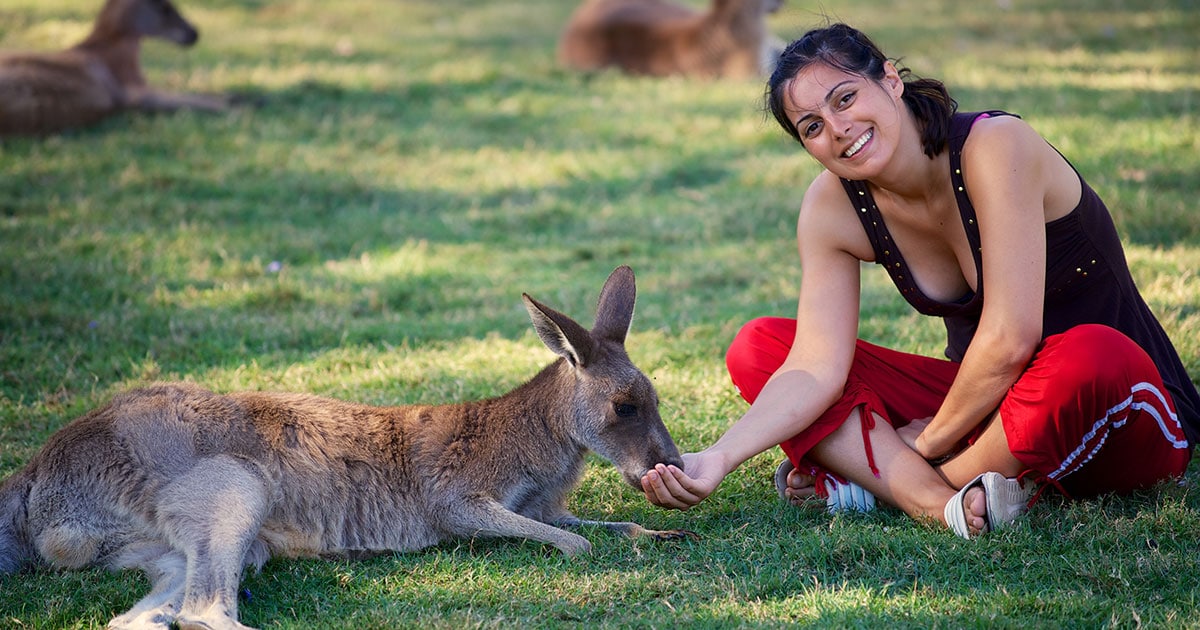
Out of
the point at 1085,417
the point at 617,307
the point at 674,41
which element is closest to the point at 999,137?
the point at 1085,417

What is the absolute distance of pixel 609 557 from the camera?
→ 3725 millimetres

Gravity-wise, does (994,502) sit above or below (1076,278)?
below

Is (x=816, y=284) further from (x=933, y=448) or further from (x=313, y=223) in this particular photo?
(x=313, y=223)

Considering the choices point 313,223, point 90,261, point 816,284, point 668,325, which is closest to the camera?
point 816,284

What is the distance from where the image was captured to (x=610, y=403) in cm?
395

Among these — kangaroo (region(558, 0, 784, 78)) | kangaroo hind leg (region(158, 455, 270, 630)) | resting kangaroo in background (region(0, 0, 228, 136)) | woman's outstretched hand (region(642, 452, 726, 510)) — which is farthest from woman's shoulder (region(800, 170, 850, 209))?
kangaroo (region(558, 0, 784, 78))

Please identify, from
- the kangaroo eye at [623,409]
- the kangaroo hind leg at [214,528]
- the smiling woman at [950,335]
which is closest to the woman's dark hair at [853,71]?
the smiling woman at [950,335]

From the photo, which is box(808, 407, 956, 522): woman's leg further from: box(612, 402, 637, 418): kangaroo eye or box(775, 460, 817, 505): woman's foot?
box(612, 402, 637, 418): kangaroo eye

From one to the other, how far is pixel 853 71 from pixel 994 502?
4.35ft

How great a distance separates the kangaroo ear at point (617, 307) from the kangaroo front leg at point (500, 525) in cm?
67

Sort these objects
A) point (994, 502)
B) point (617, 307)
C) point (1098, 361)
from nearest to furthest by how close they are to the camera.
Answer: point (1098, 361) → point (994, 502) → point (617, 307)

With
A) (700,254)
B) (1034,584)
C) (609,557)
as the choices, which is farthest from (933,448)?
(700,254)

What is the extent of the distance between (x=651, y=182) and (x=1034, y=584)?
529cm

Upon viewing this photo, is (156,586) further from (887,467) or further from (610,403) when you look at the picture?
(887,467)
